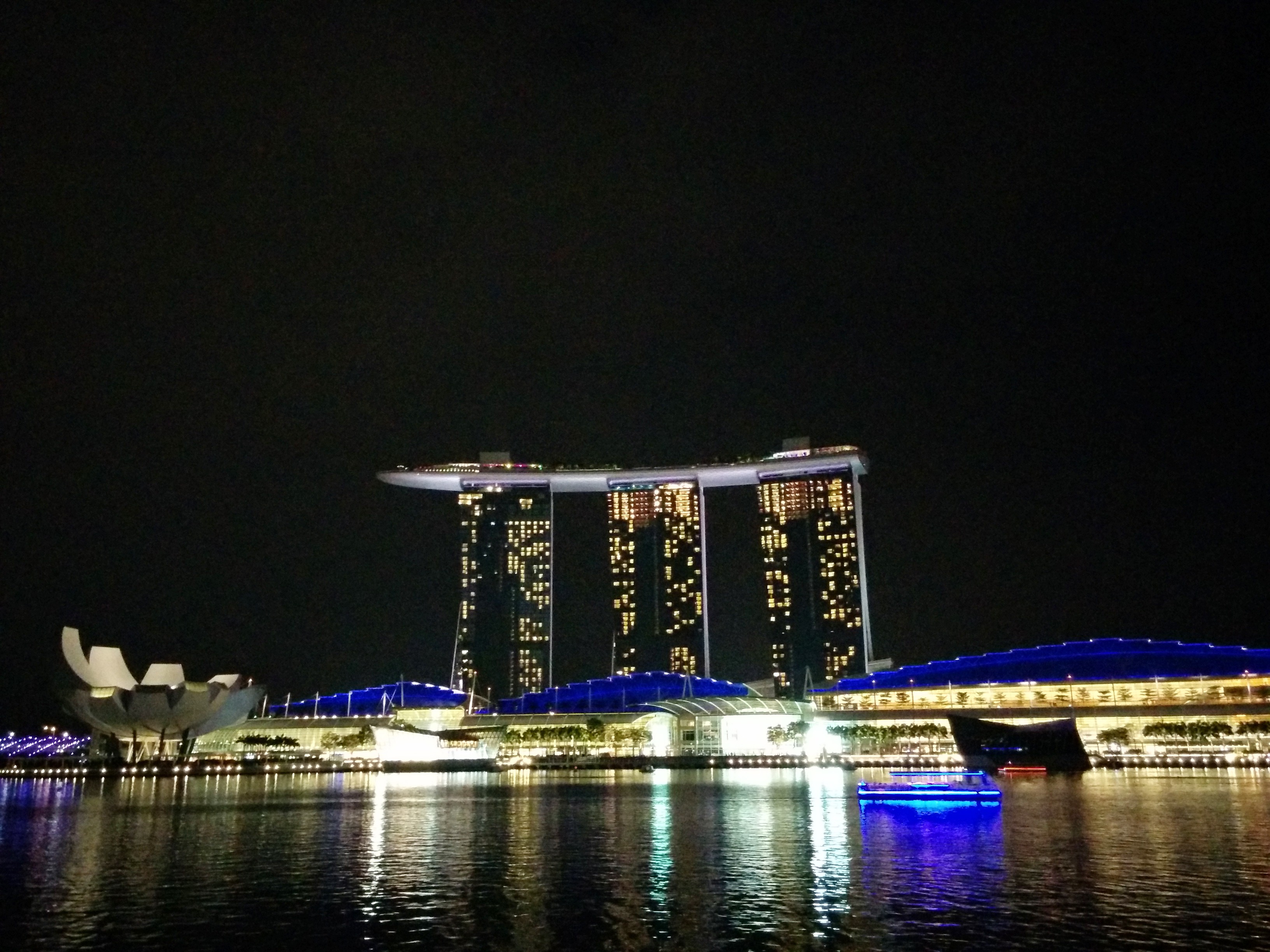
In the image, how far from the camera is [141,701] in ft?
427

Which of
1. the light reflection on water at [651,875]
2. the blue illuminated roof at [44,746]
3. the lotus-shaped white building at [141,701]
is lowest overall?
the light reflection on water at [651,875]

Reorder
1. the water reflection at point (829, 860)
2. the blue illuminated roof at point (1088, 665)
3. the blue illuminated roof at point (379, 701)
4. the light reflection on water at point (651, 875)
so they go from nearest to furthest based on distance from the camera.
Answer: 1. the light reflection on water at point (651, 875)
2. the water reflection at point (829, 860)
3. the blue illuminated roof at point (1088, 665)
4. the blue illuminated roof at point (379, 701)

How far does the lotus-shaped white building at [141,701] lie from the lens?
130 metres

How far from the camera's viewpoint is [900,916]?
25.0m

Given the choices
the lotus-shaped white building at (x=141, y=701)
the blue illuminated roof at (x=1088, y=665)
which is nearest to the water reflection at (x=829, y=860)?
the lotus-shaped white building at (x=141, y=701)

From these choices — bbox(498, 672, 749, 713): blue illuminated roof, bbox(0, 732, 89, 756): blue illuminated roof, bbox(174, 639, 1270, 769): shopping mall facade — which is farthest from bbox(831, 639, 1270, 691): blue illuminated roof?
bbox(0, 732, 89, 756): blue illuminated roof

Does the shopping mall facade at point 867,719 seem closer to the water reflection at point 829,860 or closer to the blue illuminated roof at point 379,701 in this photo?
the blue illuminated roof at point 379,701

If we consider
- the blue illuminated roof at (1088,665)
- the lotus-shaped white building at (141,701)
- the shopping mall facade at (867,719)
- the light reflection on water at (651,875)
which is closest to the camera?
the light reflection on water at (651,875)

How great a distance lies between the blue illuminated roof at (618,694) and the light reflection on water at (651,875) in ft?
361

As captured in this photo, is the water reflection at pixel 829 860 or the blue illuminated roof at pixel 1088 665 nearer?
the water reflection at pixel 829 860

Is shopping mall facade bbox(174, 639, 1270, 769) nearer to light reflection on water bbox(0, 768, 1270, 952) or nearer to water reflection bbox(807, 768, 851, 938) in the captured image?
water reflection bbox(807, 768, 851, 938)

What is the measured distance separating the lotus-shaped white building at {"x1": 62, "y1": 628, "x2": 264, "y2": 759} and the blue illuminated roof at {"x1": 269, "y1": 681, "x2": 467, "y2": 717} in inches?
1200

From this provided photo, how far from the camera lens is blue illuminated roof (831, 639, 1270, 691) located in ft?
474

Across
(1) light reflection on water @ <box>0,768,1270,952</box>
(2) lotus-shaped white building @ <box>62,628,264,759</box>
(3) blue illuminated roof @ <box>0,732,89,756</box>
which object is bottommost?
(1) light reflection on water @ <box>0,768,1270,952</box>
